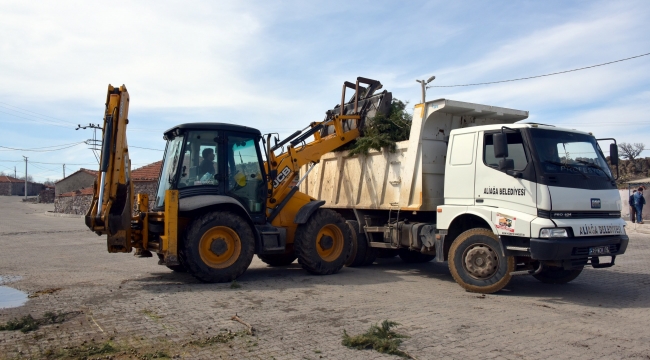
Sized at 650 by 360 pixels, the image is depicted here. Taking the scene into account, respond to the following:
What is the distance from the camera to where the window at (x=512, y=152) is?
24.3 feet

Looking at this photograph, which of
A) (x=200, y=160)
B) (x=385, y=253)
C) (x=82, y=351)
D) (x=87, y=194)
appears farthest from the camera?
(x=87, y=194)

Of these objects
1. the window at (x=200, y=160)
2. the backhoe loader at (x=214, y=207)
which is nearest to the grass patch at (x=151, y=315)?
the backhoe loader at (x=214, y=207)

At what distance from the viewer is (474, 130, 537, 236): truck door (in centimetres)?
717

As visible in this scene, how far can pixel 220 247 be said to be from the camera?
8391 mm

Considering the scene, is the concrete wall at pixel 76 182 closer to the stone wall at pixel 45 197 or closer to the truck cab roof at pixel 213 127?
the stone wall at pixel 45 197

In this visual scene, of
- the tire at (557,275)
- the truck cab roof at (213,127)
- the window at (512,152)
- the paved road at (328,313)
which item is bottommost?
the paved road at (328,313)

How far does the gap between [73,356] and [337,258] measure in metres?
5.66

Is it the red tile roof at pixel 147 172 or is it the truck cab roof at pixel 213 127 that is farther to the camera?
the red tile roof at pixel 147 172

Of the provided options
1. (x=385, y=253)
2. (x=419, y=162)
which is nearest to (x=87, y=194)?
(x=385, y=253)

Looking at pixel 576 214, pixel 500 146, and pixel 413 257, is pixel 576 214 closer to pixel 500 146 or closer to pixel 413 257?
pixel 500 146

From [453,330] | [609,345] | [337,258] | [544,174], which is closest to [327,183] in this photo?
[337,258]

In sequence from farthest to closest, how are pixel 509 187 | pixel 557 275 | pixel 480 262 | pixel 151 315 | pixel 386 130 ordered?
pixel 386 130 → pixel 557 275 → pixel 480 262 → pixel 509 187 → pixel 151 315

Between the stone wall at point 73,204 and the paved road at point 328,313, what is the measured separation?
26.9 metres

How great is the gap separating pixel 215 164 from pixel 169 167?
0.81 metres
